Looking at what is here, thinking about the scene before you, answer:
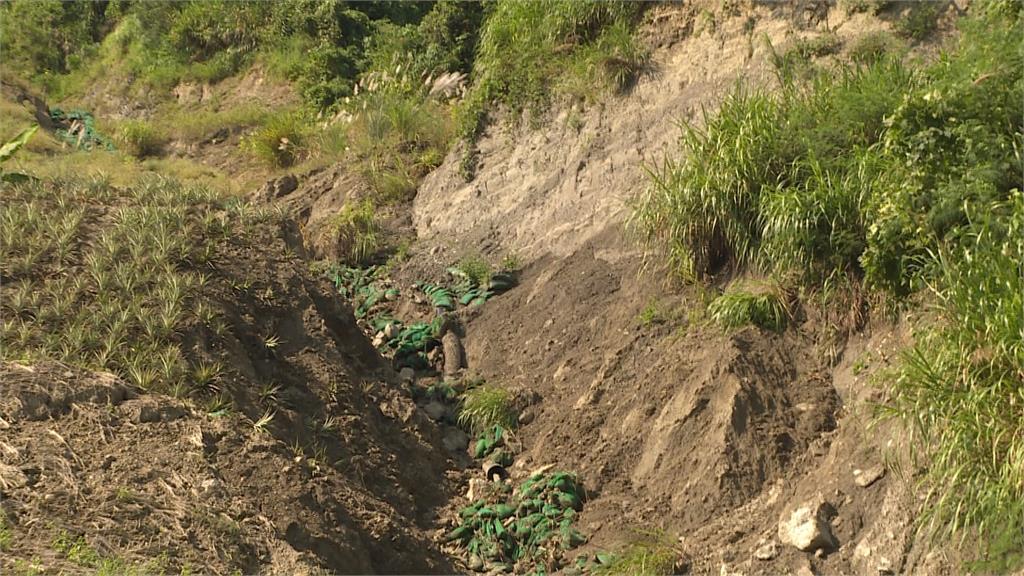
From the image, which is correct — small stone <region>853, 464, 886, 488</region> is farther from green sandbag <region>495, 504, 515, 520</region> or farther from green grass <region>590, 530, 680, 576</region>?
green sandbag <region>495, 504, 515, 520</region>

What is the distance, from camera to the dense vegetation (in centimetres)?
589

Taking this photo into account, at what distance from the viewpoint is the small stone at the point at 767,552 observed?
6645mm

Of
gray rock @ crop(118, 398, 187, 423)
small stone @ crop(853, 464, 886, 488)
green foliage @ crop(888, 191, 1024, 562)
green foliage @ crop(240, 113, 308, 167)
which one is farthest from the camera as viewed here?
green foliage @ crop(240, 113, 308, 167)

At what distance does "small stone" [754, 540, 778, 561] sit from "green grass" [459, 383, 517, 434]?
9.12ft

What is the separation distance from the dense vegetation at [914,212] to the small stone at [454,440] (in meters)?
2.21

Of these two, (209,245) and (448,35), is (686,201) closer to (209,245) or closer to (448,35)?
(209,245)

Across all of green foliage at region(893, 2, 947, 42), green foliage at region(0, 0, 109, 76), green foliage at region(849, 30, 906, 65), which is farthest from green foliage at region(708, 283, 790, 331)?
green foliage at region(0, 0, 109, 76)

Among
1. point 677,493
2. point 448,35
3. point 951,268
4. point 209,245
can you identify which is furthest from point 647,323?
point 448,35

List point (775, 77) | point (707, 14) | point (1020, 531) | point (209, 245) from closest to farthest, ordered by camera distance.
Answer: point (1020, 531), point (209, 245), point (775, 77), point (707, 14)

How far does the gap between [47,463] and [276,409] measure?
184 cm

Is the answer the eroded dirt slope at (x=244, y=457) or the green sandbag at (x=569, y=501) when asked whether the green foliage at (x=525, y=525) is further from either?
the eroded dirt slope at (x=244, y=457)

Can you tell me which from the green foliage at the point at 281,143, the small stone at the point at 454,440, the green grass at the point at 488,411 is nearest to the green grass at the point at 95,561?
the small stone at the point at 454,440

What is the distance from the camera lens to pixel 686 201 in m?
8.84

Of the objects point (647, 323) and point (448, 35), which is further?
point (448, 35)
